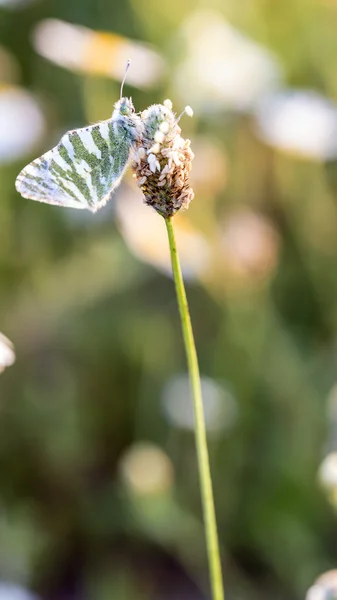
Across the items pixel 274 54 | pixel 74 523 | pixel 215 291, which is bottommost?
pixel 74 523

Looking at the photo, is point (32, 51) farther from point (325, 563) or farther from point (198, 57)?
point (325, 563)

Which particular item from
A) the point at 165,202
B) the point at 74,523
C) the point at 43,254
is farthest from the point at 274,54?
the point at 165,202

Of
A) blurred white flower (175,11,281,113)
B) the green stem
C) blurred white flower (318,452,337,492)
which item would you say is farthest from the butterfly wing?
blurred white flower (175,11,281,113)

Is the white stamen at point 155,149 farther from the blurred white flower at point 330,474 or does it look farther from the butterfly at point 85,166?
the blurred white flower at point 330,474

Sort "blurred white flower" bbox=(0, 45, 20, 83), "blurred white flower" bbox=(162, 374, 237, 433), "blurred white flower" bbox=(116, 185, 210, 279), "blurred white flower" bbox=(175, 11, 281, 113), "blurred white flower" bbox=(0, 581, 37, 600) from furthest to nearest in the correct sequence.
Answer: "blurred white flower" bbox=(0, 45, 20, 83), "blurred white flower" bbox=(175, 11, 281, 113), "blurred white flower" bbox=(162, 374, 237, 433), "blurred white flower" bbox=(116, 185, 210, 279), "blurred white flower" bbox=(0, 581, 37, 600)

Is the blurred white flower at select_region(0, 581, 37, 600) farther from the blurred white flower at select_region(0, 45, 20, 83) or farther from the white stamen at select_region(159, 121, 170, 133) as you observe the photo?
the blurred white flower at select_region(0, 45, 20, 83)
